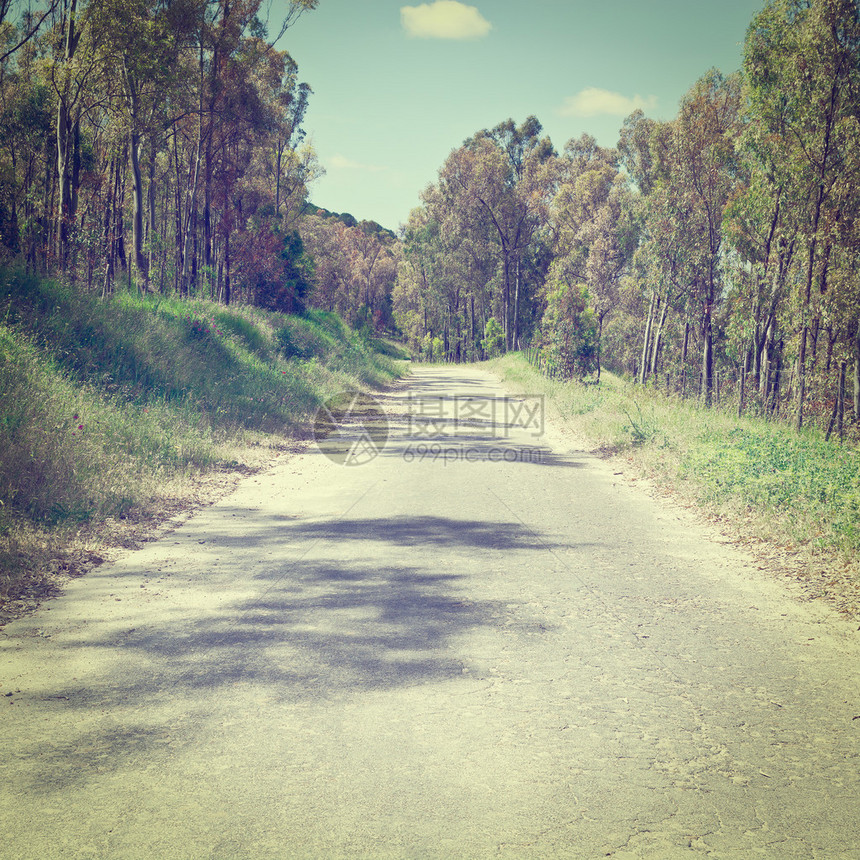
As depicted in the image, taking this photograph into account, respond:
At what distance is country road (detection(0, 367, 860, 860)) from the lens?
2926mm

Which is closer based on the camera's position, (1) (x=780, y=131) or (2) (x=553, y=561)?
(2) (x=553, y=561)

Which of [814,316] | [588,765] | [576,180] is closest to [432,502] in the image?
[588,765]

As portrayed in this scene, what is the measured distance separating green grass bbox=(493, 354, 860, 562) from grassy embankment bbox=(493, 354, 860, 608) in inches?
0.5

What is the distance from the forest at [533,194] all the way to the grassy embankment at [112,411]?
7.88ft

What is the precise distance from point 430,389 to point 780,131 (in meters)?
16.1

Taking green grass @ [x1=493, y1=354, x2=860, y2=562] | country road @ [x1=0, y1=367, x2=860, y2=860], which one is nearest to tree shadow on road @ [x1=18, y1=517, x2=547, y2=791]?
country road @ [x1=0, y1=367, x2=860, y2=860]

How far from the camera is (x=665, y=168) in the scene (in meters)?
39.3

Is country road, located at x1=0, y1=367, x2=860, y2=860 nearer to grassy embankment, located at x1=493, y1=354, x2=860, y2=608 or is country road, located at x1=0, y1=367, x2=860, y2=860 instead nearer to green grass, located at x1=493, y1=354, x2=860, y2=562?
grassy embankment, located at x1=493, y1=354, x2=860, y2=608

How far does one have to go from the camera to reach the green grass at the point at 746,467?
730 centimetres

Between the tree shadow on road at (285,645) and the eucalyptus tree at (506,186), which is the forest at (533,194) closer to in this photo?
the eucalyptus tree at (506,186)

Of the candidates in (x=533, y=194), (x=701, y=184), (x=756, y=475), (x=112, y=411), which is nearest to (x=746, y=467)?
(x=756, y=475)

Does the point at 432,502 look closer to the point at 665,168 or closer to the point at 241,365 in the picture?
the point at 241,365

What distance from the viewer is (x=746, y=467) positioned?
31.1 feet

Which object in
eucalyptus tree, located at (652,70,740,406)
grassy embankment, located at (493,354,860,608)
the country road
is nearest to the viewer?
the country road
